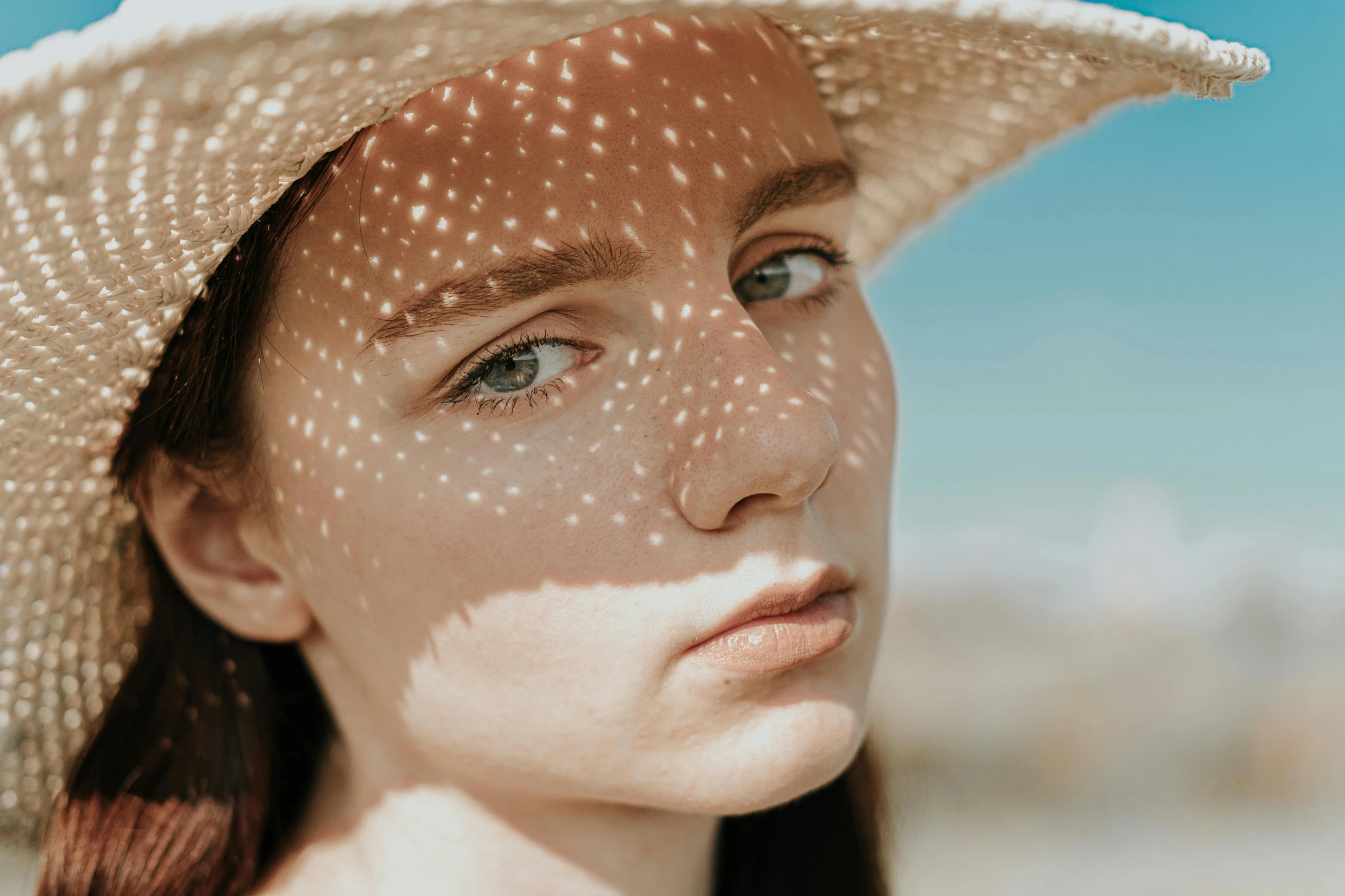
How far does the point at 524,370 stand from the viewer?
36.1 inches

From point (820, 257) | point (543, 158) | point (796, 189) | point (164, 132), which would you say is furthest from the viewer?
point (820, 257)

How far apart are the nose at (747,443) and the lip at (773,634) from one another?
74 millimetres

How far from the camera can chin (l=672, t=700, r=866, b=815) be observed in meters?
0.93

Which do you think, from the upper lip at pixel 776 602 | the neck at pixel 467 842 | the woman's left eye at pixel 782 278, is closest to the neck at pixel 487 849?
the neck at pixel 467 842

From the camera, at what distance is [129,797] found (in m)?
1.19

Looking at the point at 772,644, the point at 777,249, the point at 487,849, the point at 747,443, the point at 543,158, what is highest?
the point at 777,249

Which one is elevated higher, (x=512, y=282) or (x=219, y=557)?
(x=512, y=282)

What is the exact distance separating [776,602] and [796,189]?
38cm

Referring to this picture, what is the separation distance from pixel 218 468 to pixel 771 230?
1.89 feet

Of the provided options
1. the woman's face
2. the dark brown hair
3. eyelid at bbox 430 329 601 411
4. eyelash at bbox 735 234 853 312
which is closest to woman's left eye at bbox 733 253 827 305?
eyelash at bbox 735 234 853 312

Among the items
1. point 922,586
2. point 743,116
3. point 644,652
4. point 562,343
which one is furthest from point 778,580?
point 922,586

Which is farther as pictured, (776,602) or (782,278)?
(782,278)

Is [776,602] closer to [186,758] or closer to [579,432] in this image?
[579,432]

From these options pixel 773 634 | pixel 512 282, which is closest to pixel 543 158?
pixel 512 282
